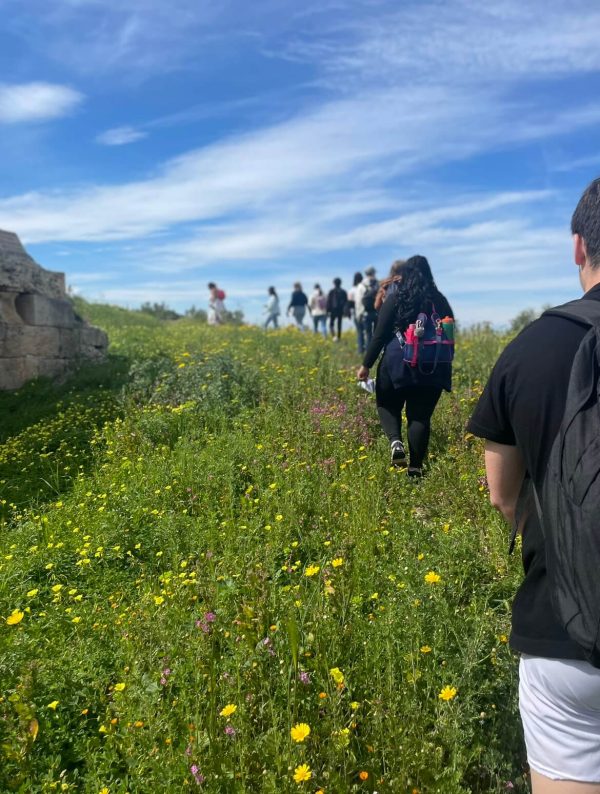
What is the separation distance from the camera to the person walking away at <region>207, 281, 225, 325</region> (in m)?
19.4

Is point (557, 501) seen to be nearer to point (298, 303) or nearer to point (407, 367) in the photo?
point (407, 367)

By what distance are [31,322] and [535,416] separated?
31.1ft

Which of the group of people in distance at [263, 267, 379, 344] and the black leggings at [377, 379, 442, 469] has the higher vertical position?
the group of people in distance at [263, 267, 379, 344]

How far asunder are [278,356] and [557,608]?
28.1 ft

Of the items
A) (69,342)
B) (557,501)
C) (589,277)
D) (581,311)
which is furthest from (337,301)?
(557,501)

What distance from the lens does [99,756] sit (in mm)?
2531

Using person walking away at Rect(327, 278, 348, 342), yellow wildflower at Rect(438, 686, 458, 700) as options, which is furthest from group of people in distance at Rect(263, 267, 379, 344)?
yellow wildflower at Rect(438, 686, 458, 700)

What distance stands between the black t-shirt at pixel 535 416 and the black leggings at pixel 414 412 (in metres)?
3.31

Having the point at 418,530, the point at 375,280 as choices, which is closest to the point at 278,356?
the point at 375,280

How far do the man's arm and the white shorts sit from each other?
1.55 feet

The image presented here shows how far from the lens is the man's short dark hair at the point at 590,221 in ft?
5.53

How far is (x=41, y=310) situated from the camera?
9.76 m

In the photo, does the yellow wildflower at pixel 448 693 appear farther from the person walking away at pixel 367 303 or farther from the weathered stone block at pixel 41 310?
the person walking away at pixel 367 303

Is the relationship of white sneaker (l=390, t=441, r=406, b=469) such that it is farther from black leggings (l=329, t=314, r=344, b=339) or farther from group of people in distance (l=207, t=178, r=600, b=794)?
black leggings (l=329, t=314, r=344, b=339)
